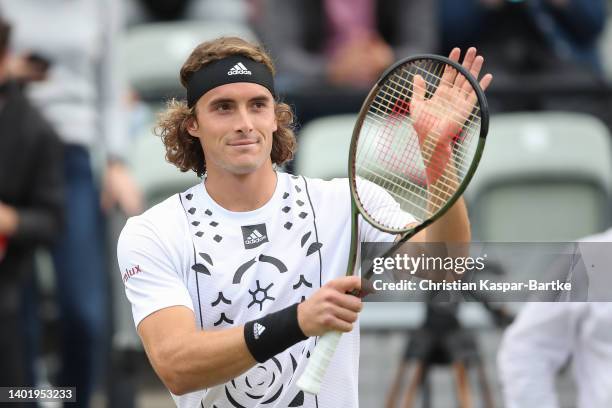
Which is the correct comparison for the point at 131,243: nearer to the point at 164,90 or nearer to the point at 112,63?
the point at 112,63

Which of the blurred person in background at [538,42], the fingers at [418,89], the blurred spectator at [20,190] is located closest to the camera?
the fingers at [418,89]

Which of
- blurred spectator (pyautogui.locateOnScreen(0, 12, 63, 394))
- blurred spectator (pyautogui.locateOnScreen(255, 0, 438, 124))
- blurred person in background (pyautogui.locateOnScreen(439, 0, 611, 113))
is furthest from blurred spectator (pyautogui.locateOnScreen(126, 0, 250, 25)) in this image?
blurred spectator (pyautogui.locateOnScreen(0, 12, 63, 394))

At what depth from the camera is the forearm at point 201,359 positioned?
328cm

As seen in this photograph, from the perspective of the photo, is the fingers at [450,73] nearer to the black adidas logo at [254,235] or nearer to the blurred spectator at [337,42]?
the black adidas logo at [254,235]

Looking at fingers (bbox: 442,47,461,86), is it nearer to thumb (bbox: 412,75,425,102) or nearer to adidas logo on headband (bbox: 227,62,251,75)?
thumb (bbox: 412,75,425,102)

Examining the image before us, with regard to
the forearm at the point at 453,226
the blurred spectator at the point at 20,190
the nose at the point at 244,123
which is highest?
the blurred spectator at the point at 20,190

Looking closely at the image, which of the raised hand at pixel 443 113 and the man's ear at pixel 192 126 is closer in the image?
the raised hand at pixel 443 113

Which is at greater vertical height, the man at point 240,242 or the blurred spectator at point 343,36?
the blurred spectator at point 343,36

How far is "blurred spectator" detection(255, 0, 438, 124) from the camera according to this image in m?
7.41

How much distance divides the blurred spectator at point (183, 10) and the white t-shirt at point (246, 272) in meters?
4.57

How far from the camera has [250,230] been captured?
365cm

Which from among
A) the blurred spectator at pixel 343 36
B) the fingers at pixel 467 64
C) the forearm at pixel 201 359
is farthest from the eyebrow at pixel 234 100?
the blurred spectator at pixel 343 36

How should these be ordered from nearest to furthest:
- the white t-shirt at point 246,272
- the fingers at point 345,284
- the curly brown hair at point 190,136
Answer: the fingers at point 345,284 < the white t-shirt at point 246,272 < the curly brown hair at point 190,136

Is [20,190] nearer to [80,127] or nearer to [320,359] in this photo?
[80,127]
